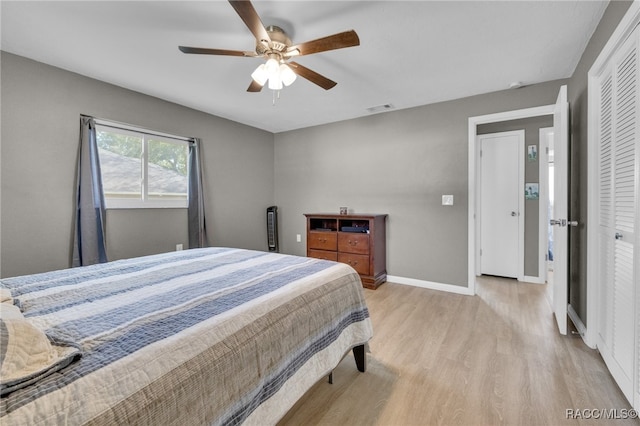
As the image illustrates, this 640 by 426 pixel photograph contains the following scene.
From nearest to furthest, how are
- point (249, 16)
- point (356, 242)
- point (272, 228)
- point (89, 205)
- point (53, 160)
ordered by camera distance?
point (249, 16) → point (53, 160) → point (89, 205) → point (356, 242) → point (272, 228)

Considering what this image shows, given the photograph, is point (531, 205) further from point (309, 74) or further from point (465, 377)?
point (309, 74)

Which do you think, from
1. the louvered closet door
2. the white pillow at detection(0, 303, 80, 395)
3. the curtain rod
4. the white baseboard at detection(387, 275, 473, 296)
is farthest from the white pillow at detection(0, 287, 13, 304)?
the white baseboard at detection(387, 275, 473, 296)

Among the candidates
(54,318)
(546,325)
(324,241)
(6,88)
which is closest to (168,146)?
(6,88)

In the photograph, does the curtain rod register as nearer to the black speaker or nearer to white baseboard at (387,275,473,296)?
the black speaker

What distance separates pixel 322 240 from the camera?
3887 millimetres

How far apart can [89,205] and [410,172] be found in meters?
3.67

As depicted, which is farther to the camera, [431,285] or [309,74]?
[431,285]

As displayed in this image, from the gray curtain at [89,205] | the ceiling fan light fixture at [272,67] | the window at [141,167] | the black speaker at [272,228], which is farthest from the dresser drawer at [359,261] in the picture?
the gray curtain at [89,205]

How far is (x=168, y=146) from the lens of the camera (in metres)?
3.45

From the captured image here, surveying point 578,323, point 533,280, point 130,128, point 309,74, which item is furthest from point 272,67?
point 533,280

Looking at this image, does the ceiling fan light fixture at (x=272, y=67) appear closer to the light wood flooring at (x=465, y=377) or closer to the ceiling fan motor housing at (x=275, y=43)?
the ceiling fan motor housing at (x=275, y=43)

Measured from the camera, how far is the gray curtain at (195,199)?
11.8 feet

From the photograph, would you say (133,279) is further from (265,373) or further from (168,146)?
(168,146)

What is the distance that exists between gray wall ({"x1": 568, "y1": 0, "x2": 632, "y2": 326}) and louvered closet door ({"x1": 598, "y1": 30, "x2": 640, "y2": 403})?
1.02ft
